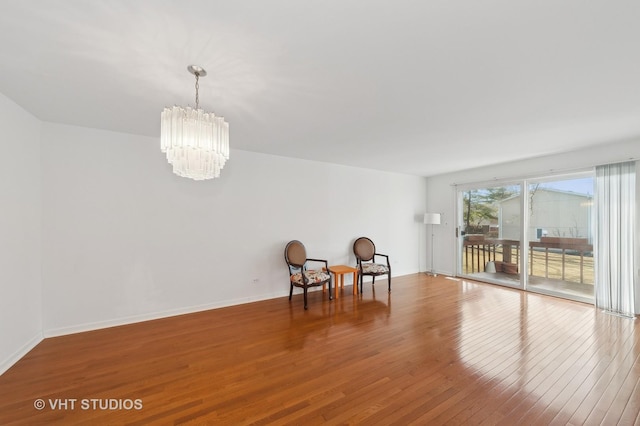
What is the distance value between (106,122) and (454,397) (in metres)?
4.42

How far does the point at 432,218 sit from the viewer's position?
19.1 ft

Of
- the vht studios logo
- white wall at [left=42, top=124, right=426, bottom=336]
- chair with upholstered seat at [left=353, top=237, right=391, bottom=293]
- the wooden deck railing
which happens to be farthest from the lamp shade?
the vht studios logo

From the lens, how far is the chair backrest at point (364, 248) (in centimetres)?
499

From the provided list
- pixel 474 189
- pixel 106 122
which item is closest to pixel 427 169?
pixel 474 189

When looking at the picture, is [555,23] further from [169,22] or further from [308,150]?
[308,150]

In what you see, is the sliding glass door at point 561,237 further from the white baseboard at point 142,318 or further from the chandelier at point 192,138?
the chandelier at point 192,138

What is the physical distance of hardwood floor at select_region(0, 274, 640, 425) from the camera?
5.60ft

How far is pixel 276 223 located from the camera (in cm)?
429

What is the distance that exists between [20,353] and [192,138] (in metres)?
2.86

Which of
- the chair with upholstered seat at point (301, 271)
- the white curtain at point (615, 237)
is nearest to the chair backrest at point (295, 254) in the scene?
the chair with upholstered seat at point (301, 271)

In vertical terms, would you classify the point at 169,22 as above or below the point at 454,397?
above

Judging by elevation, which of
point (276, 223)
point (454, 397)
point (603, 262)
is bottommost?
point (454, 397)

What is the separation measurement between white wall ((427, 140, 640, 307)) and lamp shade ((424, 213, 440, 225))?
0.31 m

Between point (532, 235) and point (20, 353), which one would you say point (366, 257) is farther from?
point (20, 353)
